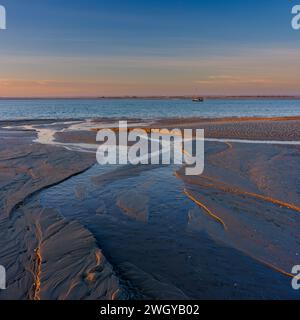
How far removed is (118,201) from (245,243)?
4.65 metres

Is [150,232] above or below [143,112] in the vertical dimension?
below

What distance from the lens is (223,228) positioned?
26.6 ft

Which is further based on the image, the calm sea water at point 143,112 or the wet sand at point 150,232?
the calm sea water at point 143,112

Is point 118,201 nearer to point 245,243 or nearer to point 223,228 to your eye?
point 223,228

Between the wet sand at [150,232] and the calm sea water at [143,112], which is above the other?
the calm sea water at [143,112]

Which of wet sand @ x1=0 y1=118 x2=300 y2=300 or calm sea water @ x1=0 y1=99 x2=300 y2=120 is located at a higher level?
calm sea water @ x1=0 y1=99 x2=300 y2=120

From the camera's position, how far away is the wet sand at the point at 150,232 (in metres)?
5.66

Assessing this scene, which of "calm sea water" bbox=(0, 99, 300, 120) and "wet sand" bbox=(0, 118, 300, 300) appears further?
"calm sea water" bbox=(0, 99, 300, 120)

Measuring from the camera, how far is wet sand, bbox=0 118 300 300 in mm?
5664

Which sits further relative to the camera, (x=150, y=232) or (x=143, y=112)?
(x=143, y=112)

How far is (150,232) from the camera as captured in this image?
7.96m
